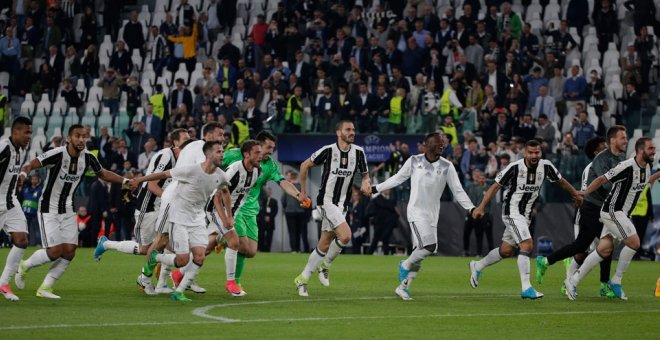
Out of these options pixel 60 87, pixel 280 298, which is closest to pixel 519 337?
pixel 280 298

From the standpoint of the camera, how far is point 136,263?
23953 millimetres

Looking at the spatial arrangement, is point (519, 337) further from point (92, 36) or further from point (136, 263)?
point (92, 36)

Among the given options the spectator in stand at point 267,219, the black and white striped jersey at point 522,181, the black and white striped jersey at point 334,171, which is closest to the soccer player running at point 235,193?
the black and white striped jersey at point 334,171

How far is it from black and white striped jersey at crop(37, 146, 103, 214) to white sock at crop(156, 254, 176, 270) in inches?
52.5

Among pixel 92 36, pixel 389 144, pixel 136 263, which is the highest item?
pixel 92 36

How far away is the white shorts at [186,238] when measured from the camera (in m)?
14.7

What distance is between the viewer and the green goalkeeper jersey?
16547 millimetres

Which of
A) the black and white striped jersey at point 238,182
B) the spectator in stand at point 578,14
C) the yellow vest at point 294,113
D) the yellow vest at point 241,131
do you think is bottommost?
the black and white striped jersey at point 238,182

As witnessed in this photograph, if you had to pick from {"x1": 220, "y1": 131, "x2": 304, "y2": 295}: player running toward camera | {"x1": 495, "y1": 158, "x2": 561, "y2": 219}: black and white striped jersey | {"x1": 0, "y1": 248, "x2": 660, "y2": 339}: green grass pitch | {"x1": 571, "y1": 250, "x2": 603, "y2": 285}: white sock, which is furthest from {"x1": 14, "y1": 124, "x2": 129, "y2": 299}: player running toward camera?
{"x1": 571, "y1": 250, "x2": 603, "y2": 285}: white sock

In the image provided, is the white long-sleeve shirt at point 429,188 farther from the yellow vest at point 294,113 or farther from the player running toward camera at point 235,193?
the yellow vest at point 294,113

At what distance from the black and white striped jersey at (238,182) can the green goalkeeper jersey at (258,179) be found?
200 mm

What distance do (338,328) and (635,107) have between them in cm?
1911

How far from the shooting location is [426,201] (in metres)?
15.7

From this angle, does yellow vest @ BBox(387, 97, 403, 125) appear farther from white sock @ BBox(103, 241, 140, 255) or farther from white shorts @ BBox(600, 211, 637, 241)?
white shorts @ BBox(600, 211, 637, 241)
